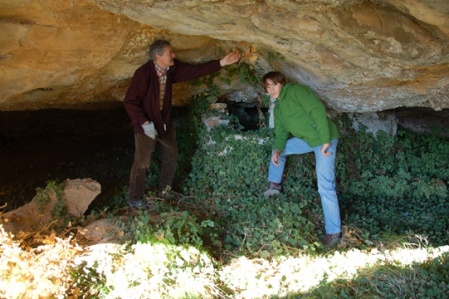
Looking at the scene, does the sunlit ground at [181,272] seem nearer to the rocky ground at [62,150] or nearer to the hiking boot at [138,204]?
the hiking boot at [138,204]

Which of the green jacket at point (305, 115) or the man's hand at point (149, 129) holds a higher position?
the green jacket at point (305, 115)

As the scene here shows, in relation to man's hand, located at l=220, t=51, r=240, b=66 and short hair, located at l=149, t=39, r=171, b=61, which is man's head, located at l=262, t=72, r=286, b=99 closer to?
man's hand, located at l=220, t=51, r=240, b=66

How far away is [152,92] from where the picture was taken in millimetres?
5293

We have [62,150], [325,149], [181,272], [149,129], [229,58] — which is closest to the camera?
[181,272]

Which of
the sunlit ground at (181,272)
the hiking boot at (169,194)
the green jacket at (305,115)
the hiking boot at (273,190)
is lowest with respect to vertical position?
the hiking boot at (169,194)

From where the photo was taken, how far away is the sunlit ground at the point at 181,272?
3.85 metres

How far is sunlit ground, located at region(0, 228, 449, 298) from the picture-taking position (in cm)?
385

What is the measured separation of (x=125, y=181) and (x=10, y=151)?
9.44 feet

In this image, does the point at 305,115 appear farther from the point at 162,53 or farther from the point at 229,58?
the point at 162,53

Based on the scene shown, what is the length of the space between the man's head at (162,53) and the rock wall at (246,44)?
0.49ft

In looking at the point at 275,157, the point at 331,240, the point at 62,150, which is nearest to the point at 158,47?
the point at 275,157

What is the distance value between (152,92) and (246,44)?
1.37 metres

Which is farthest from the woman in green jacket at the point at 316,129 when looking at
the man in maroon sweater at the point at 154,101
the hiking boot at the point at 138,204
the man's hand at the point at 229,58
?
the hiking boot at the point at 138,204

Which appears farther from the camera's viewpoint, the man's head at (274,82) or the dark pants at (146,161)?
the dark pants at (146,161)
